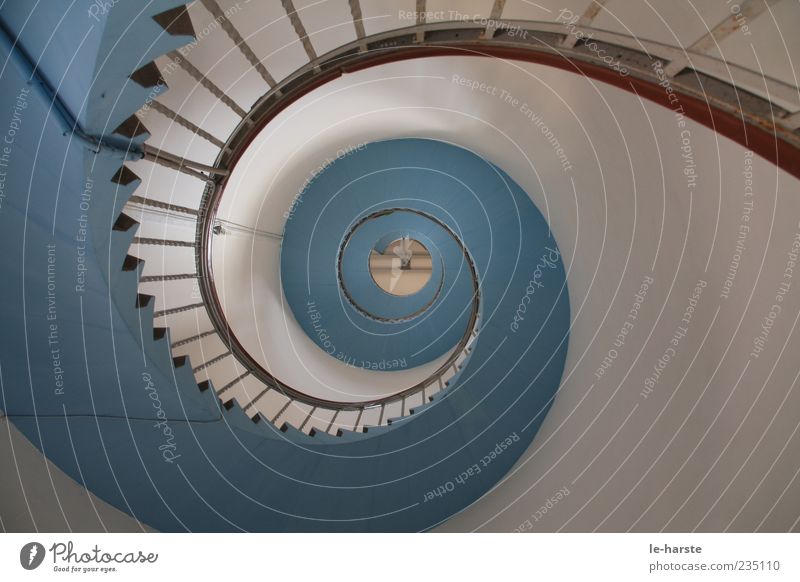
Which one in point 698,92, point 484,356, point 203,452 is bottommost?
point 203,452

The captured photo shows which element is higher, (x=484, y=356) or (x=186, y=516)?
(x=484, y=356)

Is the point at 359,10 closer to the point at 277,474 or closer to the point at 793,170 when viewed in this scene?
the point at 793,170

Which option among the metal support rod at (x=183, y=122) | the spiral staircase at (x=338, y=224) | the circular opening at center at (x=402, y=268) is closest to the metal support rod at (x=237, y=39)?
the spiral staircase at (x=338, y=224)

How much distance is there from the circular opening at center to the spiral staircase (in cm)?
414

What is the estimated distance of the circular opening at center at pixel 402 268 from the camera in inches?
430

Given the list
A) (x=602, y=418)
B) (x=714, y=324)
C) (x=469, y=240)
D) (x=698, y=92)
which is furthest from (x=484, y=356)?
(x=698, y=92)

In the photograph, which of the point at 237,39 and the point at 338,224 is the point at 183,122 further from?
the point at 338,224

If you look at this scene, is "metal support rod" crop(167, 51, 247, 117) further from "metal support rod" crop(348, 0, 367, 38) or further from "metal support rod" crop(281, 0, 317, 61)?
"metal support rod" crop(348, 0, 367, 38)

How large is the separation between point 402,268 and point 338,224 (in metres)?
A: 4.56

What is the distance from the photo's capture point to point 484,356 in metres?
4.40

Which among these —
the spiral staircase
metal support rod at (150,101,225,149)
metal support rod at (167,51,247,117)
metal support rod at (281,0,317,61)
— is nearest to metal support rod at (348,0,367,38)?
the spiral staircase

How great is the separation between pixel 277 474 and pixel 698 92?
3989 millimetres
